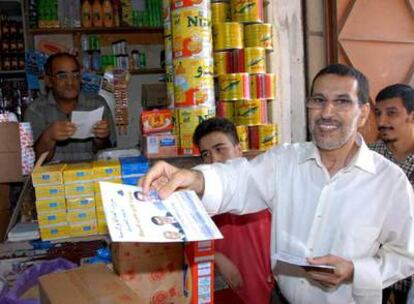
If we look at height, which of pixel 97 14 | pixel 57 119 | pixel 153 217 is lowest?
pixel 153 217

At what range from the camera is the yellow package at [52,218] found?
2105 millimetres

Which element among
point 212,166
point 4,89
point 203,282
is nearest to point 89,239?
point 212,166

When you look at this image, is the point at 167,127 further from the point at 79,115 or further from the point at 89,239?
the point at 89,239

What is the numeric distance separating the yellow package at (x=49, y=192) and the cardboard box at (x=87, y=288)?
1016mm

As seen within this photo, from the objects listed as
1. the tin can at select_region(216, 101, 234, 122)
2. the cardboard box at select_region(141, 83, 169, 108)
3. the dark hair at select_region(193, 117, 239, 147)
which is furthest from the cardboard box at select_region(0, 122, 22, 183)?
the cardboard box at select_region(141, 83, 169, 108)

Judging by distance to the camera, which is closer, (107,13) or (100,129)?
(100,129)

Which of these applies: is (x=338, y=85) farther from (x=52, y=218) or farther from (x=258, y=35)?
(x=52, y=218)

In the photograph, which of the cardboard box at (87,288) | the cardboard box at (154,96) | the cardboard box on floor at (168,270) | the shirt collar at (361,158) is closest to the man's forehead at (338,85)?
the shirt collar at (361,158)

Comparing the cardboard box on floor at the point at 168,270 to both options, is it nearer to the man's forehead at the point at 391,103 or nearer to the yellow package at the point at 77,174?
the yellow package at the point at 77,174

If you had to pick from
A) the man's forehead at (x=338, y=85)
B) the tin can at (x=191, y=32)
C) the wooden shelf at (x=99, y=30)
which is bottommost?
the man's forehead at (x=338, y=85)

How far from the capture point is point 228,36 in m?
2.52

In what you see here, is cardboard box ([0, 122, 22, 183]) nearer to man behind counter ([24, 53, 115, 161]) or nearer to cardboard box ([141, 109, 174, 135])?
man behind counter ([24, 53, 115, 161])

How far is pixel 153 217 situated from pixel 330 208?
61 centimetres

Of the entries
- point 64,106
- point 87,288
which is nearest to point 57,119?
point 64,106
